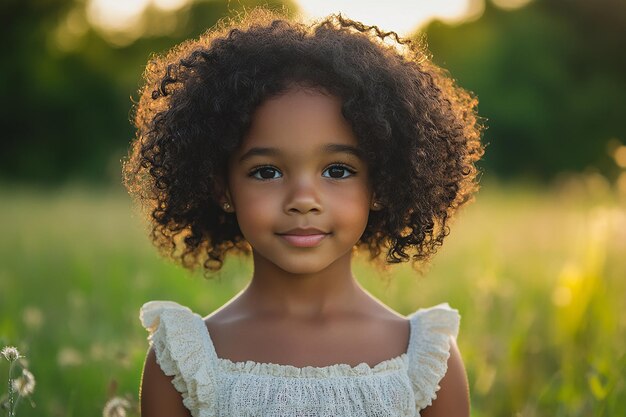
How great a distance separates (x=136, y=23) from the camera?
21.9 m

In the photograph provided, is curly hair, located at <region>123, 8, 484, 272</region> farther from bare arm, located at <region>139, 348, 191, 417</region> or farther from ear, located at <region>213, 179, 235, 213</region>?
bare arm, located at <region>139, 348, 191, 417</region>

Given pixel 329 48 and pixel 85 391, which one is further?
pixel 85 391

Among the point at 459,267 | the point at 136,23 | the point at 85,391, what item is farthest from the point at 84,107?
the point at 85,391

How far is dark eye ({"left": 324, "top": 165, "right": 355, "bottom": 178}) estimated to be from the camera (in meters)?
2.52

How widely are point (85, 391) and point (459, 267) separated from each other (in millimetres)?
3830

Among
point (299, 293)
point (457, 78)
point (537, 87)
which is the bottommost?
point (299, 293)

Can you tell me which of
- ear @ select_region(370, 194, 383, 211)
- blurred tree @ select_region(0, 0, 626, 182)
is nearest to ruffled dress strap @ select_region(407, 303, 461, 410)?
ear @ select_region(370, 194, 383, 211)

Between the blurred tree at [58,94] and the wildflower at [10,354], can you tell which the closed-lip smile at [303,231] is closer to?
the wildflower at [10,354]

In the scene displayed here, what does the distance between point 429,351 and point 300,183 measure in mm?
646

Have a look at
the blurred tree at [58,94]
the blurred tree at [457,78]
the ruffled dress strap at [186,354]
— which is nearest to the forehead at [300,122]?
the ruffled dress strap at [186,354]

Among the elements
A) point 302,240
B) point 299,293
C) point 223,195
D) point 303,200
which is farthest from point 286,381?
point 223,195

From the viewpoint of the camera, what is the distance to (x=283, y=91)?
8.28 ft

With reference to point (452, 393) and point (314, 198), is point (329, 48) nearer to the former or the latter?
point (314, 198)

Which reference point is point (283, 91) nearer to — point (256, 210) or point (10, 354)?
point (256, 210)
